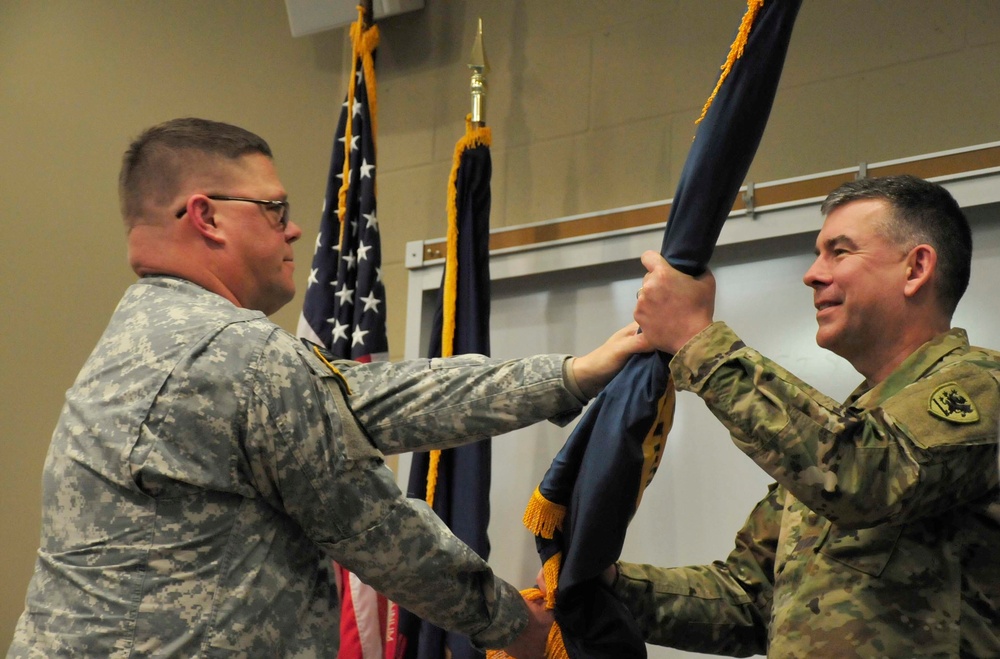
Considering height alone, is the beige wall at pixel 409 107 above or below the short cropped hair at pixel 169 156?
above

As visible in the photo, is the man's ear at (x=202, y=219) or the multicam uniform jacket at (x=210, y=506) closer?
the multicam uniform jacket at (x=210, y=506)

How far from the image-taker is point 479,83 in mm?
3340

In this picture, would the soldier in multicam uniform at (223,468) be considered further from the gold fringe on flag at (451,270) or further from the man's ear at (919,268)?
the gold fringe on flag at (451,270)

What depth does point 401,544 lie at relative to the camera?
5.94ft

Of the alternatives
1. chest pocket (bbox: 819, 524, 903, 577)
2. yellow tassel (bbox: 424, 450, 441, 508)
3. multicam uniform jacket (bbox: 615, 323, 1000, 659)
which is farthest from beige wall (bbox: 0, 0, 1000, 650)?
chest pocket (bbox: 819, 524, 903, 577)

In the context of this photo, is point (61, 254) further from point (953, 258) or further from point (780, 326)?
point (953, 258)

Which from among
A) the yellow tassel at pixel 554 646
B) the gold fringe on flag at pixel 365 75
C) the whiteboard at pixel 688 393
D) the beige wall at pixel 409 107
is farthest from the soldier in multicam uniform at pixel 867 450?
the gold fringe on flag at pixel 365 75

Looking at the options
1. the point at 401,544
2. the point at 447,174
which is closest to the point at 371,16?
the point at 447,174

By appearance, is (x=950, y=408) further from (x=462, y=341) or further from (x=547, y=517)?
(x=462, y=341)

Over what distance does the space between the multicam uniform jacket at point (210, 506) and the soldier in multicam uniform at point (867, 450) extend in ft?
1.72

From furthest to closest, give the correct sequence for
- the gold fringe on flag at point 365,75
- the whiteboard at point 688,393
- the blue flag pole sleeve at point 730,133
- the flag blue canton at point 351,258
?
1. the gold fringe on flag at point 365,75
2. the flag blue canton at point 351,258
3. the whiteboard at point 688,393
4. the blue flag pole sleeve at point 730,133

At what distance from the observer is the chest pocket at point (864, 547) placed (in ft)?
5.75

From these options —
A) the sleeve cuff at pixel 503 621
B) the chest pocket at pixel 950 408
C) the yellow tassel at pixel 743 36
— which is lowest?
the sleeve cuff at pixel 503 621

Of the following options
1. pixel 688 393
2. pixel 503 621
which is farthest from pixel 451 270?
pixel 503 621
